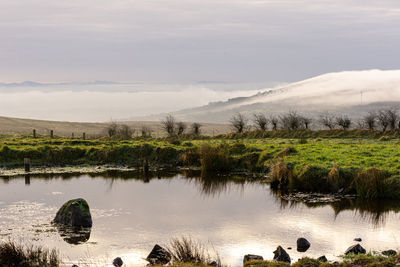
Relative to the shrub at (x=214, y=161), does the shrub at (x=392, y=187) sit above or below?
below

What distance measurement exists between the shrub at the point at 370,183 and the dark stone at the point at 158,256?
11.5m

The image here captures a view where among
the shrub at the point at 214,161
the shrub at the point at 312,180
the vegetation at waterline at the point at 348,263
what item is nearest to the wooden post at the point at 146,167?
the shrub at the point at 214,161

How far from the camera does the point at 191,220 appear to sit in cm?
1803

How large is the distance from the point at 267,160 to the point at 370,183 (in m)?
8.20

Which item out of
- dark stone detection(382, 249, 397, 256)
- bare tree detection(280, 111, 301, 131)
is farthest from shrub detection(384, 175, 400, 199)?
bare tree detection(280, 111, 301, 131)

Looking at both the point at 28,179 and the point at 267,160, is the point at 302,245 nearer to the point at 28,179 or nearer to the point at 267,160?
the point at 267,160

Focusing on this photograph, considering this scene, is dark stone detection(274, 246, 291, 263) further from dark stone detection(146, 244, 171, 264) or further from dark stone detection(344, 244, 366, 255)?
dark stone detection(146, 244, 171, 264)

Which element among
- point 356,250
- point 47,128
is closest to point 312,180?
point 356,250

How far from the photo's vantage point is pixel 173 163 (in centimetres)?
3244

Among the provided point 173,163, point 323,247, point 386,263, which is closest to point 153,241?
point 323,247

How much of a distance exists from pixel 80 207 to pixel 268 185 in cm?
1099

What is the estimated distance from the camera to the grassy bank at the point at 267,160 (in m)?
22.5

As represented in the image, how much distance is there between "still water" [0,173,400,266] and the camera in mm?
14680

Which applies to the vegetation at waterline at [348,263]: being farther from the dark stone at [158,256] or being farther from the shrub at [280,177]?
the shrub at [280,177]
